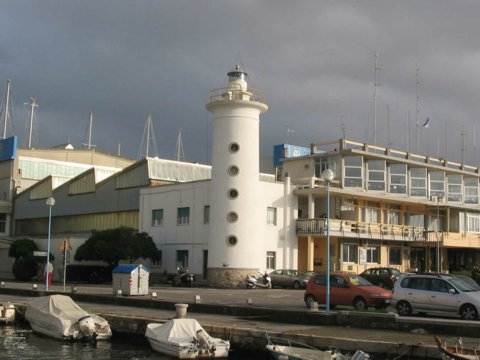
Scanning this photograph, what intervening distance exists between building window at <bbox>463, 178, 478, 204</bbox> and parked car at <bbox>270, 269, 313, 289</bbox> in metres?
28.4

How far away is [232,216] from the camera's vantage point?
45.6m

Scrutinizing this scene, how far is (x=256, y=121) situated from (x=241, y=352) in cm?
2865

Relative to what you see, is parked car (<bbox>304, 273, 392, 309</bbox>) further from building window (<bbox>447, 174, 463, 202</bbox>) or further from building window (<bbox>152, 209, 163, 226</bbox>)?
building window (<bbox>447, 174, 463, 202</bbox>)

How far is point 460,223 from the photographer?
200 ft

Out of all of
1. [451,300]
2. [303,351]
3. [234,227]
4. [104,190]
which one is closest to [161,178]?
[104,190]

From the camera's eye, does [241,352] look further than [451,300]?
No

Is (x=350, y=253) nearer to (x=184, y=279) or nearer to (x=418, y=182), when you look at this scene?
(x=418, y=182)

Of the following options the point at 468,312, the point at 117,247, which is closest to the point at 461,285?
the point at 468,312

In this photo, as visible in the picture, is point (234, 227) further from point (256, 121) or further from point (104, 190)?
point (104, 190)

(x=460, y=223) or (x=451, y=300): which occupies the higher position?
(x=460, y=223)

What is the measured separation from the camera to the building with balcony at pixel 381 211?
51.2 m

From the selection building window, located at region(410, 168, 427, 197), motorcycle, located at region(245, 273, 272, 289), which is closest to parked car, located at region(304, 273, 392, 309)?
motorcycle, located at region(245, 273, 272, 289)

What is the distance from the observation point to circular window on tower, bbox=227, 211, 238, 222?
45.6 m

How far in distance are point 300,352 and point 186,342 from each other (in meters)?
3.83
